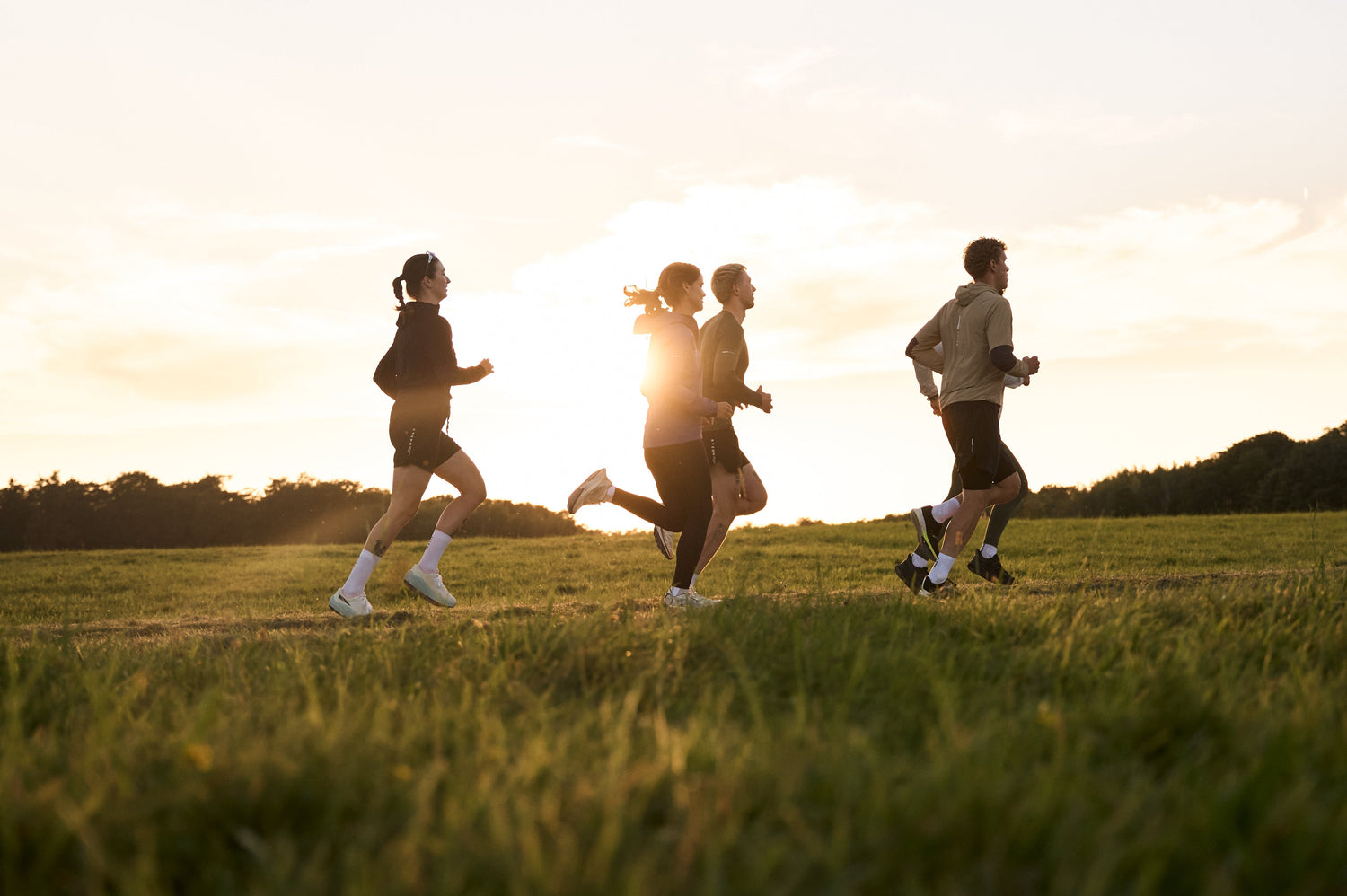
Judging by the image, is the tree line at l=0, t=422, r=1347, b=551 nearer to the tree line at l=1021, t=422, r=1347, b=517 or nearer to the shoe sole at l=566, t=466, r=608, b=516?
the tree line at l=1021, t=422, r=1347, b=517

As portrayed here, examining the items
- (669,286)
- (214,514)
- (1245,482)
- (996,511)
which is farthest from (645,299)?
(1245,482)

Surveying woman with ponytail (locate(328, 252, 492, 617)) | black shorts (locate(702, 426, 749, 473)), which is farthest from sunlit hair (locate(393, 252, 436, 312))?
black shorts (locate(702, 426, 749, 473))

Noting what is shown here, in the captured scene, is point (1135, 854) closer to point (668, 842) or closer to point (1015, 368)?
point (668, 842)

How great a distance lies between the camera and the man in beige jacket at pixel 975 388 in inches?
300

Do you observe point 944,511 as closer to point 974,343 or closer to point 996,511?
point 996,511

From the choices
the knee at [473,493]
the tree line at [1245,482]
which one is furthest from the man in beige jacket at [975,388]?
the tree line at [1245,482]

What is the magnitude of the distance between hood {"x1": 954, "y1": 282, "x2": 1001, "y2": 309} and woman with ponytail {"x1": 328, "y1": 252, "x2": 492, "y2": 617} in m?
3.69

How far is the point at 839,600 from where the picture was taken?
629 cm

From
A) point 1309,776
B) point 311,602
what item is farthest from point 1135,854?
point 311,602

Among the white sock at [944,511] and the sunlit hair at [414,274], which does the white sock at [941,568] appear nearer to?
the white sock at [944,511]

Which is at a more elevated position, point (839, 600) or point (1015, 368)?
point (1015, 368)

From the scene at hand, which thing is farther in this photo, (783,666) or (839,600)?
(839,600)

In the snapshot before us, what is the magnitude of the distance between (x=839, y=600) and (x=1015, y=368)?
2395 mm

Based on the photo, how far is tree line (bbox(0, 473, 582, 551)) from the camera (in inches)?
1351
